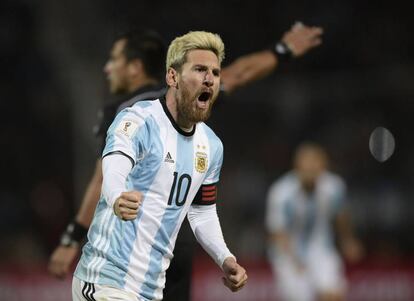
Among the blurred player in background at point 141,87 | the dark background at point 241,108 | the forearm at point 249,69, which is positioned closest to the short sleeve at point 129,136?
the blurred player in background at point 141,87

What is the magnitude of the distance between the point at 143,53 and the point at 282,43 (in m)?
A: 1.12

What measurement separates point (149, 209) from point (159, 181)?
14 cm

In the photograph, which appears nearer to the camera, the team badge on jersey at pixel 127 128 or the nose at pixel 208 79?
the team badge on jersey at pixel 127 128

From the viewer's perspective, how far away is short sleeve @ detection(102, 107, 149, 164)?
4.55 metres

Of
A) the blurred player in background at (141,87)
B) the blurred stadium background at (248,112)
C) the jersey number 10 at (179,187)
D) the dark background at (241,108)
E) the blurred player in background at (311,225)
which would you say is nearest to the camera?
the jersey number 10 at (179,187)

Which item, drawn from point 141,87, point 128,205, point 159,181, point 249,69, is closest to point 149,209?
point 159,181

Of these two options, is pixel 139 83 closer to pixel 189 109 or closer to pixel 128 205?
pixel 189 109

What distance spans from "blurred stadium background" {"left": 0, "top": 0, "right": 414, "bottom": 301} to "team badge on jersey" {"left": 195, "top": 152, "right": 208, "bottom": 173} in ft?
24.4

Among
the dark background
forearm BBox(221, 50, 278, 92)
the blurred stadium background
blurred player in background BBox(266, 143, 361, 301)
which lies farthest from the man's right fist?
the dark background

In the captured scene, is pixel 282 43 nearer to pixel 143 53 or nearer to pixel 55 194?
pixel 143 53

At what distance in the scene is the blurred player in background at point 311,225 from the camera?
35.6ft

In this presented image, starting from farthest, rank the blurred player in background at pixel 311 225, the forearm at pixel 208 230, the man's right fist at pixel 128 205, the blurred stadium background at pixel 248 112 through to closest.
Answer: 1. the blurred stadium background at pixel 248 112
2. the blurred player in background at pixel 311 225
3. the forearm at pixel 208 230
4. the man's right fist at pixel 128 205

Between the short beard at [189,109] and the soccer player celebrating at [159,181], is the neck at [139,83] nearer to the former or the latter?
the soccer player celebrating at [159,181]

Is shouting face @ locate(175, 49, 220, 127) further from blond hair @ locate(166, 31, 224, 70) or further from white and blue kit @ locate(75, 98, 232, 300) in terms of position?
white and blue kit @ locate(75, 98, 232, 300)
